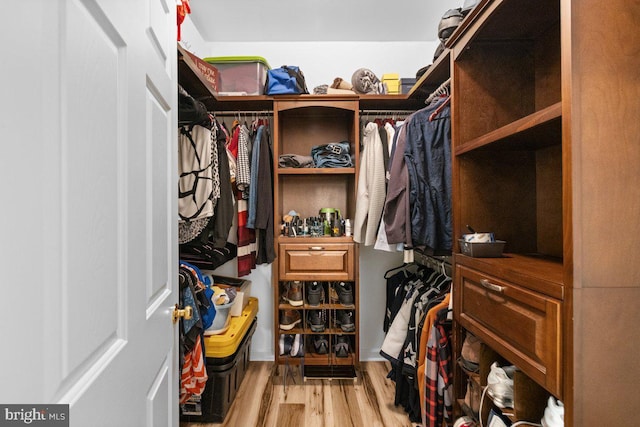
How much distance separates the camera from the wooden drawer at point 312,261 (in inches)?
84.4

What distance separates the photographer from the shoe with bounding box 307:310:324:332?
2.20 metres

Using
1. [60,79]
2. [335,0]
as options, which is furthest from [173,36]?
[335,0]

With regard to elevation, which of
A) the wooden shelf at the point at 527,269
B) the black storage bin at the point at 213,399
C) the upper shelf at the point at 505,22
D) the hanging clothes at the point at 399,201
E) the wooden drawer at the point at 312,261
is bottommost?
the black storage bin at the point at 213,399

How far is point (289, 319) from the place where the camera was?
226 cm

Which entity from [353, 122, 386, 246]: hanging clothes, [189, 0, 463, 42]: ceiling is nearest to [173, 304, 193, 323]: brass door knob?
[353, 122, 386, 246]: hanging clothes

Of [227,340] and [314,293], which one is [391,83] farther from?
[227,340]

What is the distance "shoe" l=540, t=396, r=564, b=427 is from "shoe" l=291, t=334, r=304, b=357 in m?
1.62

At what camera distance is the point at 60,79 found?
448 mm

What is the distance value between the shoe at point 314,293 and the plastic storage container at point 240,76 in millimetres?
1372

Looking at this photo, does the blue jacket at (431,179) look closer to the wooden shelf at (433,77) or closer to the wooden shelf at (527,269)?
the wooden shelf at (433,77)

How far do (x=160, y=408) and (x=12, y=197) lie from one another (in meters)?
0.74

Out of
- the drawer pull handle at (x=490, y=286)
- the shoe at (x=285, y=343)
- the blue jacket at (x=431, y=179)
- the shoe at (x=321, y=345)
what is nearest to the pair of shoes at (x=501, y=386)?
the drawer pull handle at (x=490, y=286)

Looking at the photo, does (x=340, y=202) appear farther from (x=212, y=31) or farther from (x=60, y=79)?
(x=60, y=79)

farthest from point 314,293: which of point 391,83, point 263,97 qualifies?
point 391,83
